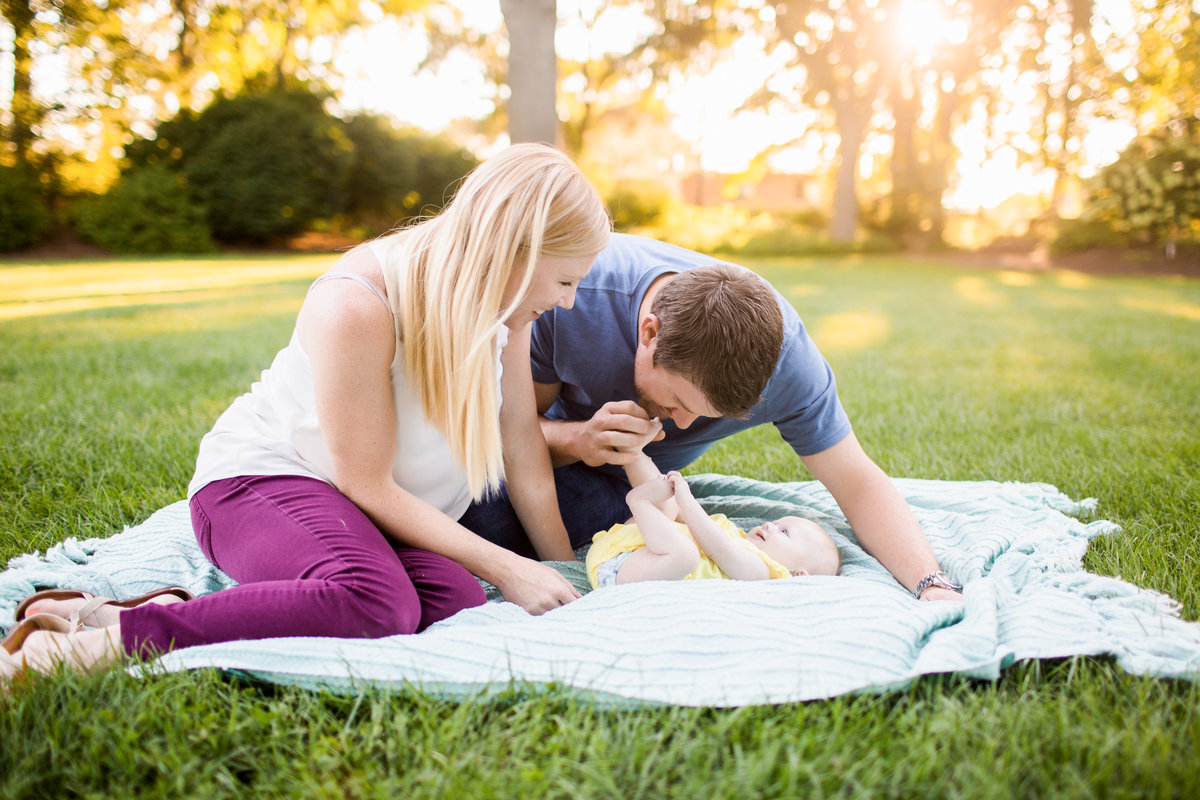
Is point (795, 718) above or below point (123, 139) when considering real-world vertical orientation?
below

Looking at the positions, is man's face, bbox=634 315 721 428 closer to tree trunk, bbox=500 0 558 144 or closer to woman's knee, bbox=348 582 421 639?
woman's knee, bbox=348 582 421 639

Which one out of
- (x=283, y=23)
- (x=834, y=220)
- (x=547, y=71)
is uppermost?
(x=283, y=23)

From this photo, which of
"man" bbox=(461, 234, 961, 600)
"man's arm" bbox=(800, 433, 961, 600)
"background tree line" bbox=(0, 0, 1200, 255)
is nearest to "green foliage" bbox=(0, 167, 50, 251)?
"background tree line" bbox=(0, 0, 1200, 255)

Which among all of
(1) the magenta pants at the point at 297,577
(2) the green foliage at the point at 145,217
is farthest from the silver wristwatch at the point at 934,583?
(2) the green foliage at the point at 145,217

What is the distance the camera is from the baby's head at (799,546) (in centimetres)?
221

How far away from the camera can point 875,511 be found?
2.17m

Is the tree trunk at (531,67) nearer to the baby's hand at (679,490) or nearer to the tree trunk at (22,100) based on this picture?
the baby's hand at (679,490)

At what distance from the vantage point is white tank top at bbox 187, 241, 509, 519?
1.89m

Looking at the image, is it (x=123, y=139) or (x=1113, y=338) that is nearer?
(x=1113, y=338)

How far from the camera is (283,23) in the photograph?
2205 centimetres

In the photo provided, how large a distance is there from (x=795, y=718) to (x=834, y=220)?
18.6m

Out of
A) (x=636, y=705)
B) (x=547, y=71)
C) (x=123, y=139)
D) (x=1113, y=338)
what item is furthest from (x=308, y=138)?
(x=636, y=705)

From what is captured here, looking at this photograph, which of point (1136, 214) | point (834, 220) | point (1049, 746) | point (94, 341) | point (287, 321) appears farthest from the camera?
point (834, 220)

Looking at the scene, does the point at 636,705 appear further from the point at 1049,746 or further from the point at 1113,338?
the point at 1113,338
